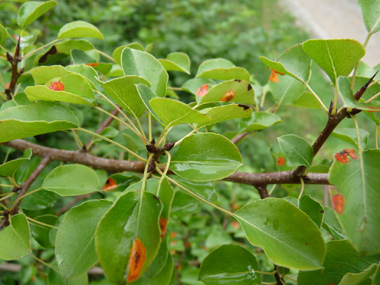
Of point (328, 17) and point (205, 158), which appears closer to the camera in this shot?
point (205, 158)

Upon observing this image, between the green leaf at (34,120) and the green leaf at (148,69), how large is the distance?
0.15 m

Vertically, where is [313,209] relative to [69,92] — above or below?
below

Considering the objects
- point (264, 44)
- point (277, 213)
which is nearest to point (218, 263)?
point (277, 213)

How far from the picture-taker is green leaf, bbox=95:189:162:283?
413 millimetres

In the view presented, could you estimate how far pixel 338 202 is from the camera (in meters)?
0.43

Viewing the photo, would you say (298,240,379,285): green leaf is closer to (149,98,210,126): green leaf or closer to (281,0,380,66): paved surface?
(149,98,210,126): green leaf

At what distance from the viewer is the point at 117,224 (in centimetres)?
44

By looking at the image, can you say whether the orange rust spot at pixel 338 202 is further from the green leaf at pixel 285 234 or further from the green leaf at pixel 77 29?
Result: the green leaf at pixel 77 29

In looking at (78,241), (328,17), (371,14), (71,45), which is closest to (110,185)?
(78,241)

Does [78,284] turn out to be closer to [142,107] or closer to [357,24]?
[142,107]

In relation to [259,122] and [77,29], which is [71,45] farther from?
[259,122]

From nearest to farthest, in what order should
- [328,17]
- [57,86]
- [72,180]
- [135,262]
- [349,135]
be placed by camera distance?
[135,262], [57,86], [72,180], [349,135], [328,17]

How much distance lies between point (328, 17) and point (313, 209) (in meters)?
5.23

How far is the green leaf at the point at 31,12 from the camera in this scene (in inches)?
27.4
